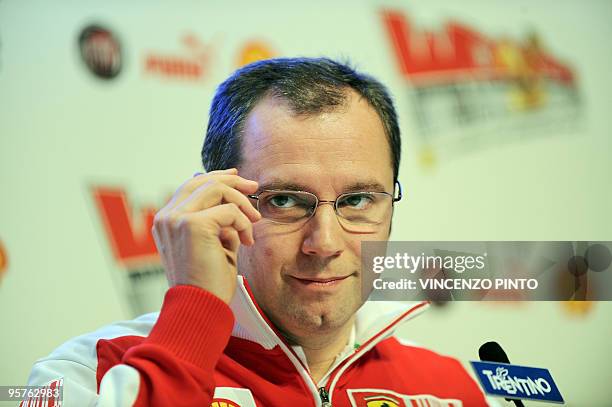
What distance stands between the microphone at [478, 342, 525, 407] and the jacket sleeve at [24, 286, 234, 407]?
0.52 m

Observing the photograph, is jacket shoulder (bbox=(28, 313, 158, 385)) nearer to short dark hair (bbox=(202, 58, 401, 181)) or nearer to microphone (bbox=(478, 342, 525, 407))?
short dark hair (bbox=(202, 58, 401, 181))

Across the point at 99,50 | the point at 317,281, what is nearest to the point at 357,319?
the point at 317,281

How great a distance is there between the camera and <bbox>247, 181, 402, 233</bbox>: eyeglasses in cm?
131

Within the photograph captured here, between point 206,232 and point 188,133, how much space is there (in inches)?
56.9

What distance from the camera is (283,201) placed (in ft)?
4.34

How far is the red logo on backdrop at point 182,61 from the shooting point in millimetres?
2555

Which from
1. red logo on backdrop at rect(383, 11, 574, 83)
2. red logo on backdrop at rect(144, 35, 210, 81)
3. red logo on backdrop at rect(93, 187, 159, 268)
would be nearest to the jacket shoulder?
red logo on backdrop at rect(93, 187, 159, 268)

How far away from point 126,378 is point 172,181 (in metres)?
1.53

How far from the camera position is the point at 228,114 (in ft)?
4.97

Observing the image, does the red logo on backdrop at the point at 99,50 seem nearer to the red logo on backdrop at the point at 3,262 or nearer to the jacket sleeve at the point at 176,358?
the red logo on backdrop at the point at 3,262

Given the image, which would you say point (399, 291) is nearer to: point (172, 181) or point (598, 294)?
point (598, 294)

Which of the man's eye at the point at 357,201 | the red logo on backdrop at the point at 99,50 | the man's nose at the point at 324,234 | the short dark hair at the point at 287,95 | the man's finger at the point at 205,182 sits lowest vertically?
the man's nose at the point at 324,234

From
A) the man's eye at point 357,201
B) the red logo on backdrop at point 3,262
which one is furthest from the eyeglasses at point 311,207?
the red logo on backdrop at point 3,262

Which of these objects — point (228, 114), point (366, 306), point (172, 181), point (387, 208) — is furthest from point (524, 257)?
point (172, 181)
